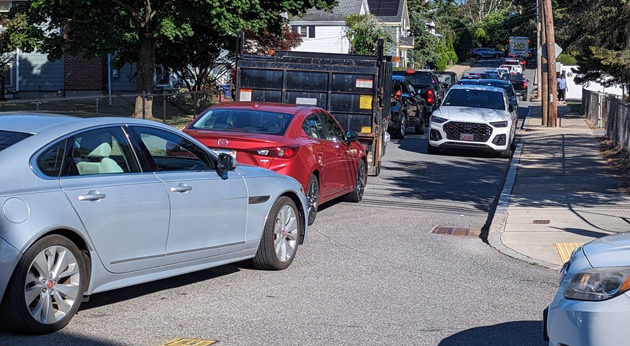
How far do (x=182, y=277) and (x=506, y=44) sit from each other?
11389 centimetres

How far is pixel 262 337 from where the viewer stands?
20.8ft

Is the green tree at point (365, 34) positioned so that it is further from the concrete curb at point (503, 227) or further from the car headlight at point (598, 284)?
the car headlight at point (598, 284)

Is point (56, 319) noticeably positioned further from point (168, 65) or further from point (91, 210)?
point (168, 65)

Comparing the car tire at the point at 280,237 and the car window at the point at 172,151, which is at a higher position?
the car window at the point at 172,151

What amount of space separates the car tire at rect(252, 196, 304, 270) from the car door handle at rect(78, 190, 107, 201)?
228 centimetres

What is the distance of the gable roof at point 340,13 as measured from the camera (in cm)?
6562

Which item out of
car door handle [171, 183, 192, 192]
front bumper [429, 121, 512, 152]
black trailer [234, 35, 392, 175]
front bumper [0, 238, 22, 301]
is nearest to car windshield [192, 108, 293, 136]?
car door handle [171, 183, 192, 192]

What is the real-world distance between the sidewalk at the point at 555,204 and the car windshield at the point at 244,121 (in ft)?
10.6

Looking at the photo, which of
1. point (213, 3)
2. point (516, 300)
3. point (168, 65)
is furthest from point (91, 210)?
point (168, 65)

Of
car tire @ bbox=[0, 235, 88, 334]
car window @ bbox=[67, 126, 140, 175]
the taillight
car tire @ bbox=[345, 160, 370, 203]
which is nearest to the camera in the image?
car tire @ bbox=[0, 235, 88, 334]

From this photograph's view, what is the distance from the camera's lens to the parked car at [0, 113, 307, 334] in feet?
19.5

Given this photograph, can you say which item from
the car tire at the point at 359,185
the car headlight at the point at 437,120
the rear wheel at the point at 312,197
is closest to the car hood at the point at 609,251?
the rear wheel at the point at 312,197

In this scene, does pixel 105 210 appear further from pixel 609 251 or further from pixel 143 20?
pixel 143 20

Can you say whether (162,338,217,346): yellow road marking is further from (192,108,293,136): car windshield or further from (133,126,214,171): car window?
(192,108,293,136): car windshield
